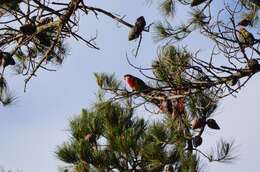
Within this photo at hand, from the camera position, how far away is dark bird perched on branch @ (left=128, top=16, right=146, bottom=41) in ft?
6.11

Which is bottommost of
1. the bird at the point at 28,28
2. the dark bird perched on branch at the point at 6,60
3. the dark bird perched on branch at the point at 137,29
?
the dark bird perched on branch at the point at 6,60

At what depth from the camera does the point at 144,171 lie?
4.77m

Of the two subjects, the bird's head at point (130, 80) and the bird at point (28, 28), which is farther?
the bird's head at point (130, 80)

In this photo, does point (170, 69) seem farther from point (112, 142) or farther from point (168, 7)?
point (112, 142)

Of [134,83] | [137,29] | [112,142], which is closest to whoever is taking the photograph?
[137,29]

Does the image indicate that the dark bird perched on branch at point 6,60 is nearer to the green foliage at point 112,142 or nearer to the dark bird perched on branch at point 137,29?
the dark bird perched on branch at point 137,29

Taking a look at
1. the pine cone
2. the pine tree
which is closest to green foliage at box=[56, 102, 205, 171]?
the pine tree

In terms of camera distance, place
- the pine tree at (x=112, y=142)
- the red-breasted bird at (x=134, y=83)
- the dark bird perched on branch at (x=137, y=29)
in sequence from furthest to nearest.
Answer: the pine tree at (x=112, y=142)
the red-breasted bird at (x=134, y=83)
the dark bird perched on branch at (x=137, y=29)

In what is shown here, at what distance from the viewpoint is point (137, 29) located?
1860mm

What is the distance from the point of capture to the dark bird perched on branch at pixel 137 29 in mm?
1862

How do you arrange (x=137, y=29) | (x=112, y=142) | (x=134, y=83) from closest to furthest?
(x=137, y=29) → (x=134, y=83) → (x=112, y=142)

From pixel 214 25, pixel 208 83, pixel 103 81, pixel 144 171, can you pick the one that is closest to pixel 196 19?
pixel 214 25

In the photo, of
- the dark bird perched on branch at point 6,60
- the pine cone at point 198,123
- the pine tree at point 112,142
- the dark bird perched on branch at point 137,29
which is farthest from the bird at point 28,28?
the pine tree at point 112,142

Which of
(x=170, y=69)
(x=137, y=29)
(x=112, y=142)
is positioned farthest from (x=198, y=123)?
(x=112, y=142)
